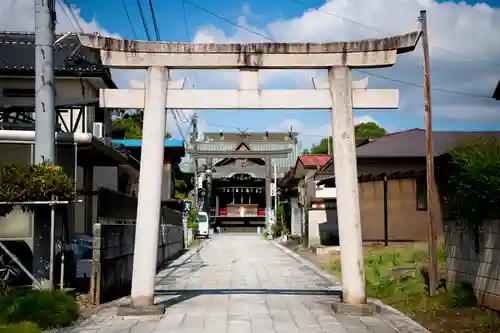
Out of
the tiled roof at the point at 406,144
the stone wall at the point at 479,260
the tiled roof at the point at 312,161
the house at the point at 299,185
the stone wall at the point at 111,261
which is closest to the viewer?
the stone wall at the point at 479,260

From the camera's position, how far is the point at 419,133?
83.3ft

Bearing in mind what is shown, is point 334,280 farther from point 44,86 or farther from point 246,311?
point 44,86

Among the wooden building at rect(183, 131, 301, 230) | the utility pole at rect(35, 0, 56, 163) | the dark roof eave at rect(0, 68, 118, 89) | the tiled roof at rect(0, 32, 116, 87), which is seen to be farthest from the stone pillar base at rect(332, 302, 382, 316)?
the wooden building at rect(183, 131, 301, 230)

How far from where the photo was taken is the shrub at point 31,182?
10.9 meters

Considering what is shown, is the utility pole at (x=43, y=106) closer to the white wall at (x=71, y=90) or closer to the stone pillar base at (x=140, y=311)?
the stone pillar base at (x=140, y=311)

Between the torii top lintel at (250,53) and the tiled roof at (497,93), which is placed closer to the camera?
the torii top lintel at (250,53)

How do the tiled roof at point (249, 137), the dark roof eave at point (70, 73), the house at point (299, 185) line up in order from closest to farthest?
the dark roof eave at point (70, 73)
the house at point (299, 185)
the tiled roof at point (249, 137)

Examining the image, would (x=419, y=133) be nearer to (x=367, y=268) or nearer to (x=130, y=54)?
(x=367, y=268)

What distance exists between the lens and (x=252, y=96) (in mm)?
11430

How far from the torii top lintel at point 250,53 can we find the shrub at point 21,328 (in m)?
4.81

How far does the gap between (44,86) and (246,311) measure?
5449 millimetres

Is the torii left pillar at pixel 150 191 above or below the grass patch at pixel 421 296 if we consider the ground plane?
above

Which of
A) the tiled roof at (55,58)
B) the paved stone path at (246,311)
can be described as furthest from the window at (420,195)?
the tiled roof at (55,58)

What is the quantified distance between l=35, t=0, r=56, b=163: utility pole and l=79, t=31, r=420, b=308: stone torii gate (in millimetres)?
806
